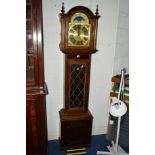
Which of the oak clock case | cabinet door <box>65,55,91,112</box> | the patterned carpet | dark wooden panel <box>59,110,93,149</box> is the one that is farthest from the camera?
the patterned carpet

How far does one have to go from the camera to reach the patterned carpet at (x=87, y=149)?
2.20 meters

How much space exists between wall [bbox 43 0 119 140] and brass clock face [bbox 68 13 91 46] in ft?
0.90

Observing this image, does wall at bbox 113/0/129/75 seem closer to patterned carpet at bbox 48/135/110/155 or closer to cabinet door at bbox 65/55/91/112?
cabinet door at bbox 65/55/91/112

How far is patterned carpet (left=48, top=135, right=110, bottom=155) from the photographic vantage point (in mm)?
2203

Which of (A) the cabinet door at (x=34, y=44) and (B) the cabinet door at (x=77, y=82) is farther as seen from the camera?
(B) the cabinet door at (x=77, y=82)

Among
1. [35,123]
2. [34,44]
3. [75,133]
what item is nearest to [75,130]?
[75,133]

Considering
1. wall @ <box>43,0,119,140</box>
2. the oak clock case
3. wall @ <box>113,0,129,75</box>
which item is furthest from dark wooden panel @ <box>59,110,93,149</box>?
wall @ <box>113,0,129,75</box>

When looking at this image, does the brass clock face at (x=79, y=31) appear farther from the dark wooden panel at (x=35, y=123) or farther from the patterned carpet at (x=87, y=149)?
the patterned carpet at (x=87, y=149)

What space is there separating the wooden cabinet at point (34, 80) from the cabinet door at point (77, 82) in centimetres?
39

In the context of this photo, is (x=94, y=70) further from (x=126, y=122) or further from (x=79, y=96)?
(x=126, y=122)

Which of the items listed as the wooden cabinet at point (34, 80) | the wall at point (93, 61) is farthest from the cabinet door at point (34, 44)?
the wall at point (93, 61)

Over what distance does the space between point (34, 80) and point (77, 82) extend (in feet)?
1.92

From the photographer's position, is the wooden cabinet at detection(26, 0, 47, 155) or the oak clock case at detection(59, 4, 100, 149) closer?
the wooden cabinet at detection(26, 0, 47, 155)
